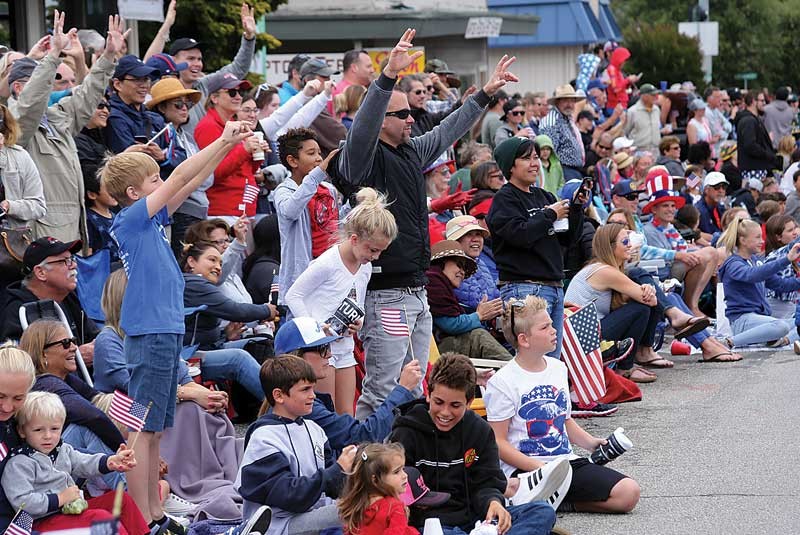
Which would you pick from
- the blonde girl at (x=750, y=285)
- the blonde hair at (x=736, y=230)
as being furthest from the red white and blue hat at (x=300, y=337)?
the blonde hair at (x=736, y=230)

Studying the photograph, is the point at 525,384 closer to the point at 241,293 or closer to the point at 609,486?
the point at 609,486

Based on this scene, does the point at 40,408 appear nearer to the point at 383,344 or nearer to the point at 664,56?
the point at 383,344

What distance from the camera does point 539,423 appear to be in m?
7.36

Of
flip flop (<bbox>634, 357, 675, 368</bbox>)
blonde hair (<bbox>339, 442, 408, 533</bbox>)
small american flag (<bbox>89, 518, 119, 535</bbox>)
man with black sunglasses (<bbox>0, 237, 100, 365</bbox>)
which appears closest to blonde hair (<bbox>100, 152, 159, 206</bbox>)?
man with black sunglasses (<bbox>0, 237, 100, 365</bbox>)

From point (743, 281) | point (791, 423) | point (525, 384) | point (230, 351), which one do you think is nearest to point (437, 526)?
point (525, 384)

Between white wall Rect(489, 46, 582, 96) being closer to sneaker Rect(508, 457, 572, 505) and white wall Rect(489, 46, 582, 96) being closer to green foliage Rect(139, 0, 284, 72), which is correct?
green foliage Rect(139, 0, 284, 72)

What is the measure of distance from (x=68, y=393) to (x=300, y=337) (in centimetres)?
121

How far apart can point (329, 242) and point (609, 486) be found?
104 inches

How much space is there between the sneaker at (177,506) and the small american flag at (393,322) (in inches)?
59.4

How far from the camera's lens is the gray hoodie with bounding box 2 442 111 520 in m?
5.92

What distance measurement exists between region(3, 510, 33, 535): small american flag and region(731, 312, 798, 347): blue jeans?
29.3 ft

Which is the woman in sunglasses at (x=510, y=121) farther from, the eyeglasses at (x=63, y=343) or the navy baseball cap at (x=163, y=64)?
the eyeglasses at (x=63, y=343)

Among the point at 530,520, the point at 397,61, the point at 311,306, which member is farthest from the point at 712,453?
the point at 397,61

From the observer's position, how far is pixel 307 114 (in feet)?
35.1
